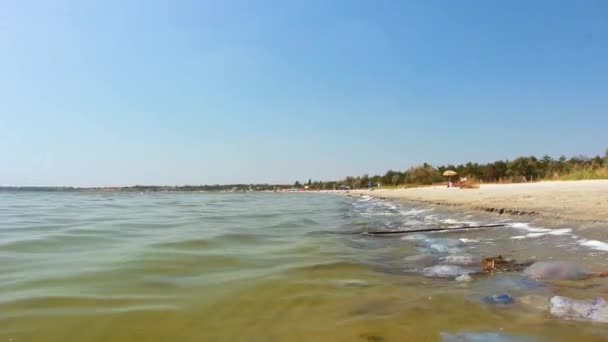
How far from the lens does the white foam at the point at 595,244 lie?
4.86m

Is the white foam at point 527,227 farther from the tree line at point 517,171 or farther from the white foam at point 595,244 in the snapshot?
the tree line at point 517,171

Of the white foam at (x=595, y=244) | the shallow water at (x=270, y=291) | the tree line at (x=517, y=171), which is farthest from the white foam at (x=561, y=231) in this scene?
the tree line at (x=517, y=171)

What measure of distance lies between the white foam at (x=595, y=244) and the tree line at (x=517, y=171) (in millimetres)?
16521

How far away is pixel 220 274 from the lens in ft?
15.1

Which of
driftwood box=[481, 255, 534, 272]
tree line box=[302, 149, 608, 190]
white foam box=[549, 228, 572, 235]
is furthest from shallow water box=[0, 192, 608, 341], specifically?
tree line box=[302, 149, 608, 190]

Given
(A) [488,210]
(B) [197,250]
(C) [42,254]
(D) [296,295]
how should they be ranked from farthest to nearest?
(A) [488,210], (B) [197,250], (C) [42,254], (D) [296,295]

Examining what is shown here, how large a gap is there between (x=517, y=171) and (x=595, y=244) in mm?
43053

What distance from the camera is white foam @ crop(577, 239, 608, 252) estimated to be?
486cm

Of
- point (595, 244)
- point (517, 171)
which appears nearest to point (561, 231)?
point (595, 244)

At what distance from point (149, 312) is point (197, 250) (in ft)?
10.2

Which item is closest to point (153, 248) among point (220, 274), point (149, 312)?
point (220, 274)

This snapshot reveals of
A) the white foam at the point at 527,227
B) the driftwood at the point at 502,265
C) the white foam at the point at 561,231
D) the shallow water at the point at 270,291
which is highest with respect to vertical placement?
the white foam at the point at 561,231

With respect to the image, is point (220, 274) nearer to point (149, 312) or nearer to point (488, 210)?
point (149, 312)

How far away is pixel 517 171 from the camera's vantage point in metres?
43.9
